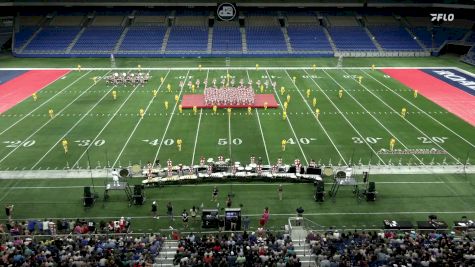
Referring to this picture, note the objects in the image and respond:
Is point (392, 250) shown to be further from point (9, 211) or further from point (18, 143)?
point (18, 143)

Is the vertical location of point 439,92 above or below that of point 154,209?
above

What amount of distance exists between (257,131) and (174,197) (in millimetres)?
9942

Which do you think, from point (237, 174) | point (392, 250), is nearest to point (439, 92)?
point (237, 174)

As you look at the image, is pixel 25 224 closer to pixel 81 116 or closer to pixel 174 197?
pixel 174 197

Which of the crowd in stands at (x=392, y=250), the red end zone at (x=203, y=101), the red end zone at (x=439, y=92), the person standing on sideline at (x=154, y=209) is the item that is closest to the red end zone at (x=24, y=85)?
the red end zone at (x=203, y=101)

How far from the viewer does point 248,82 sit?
41625 mm

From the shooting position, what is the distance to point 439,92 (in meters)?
38.6

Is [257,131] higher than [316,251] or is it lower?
higher

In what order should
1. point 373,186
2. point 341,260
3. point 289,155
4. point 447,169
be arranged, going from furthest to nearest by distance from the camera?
point 289,155 → point 447,169 → point 373,186 → point 341,260

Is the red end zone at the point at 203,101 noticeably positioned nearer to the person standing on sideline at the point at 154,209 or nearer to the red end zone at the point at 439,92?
the red end zone at the point at 439,92

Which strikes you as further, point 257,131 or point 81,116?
point 81,116

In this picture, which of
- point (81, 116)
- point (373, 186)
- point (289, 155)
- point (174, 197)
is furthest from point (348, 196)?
point (81, 116)

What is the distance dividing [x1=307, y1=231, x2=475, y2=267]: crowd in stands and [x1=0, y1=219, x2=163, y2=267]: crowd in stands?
5845mm

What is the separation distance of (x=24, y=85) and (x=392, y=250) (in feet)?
125
